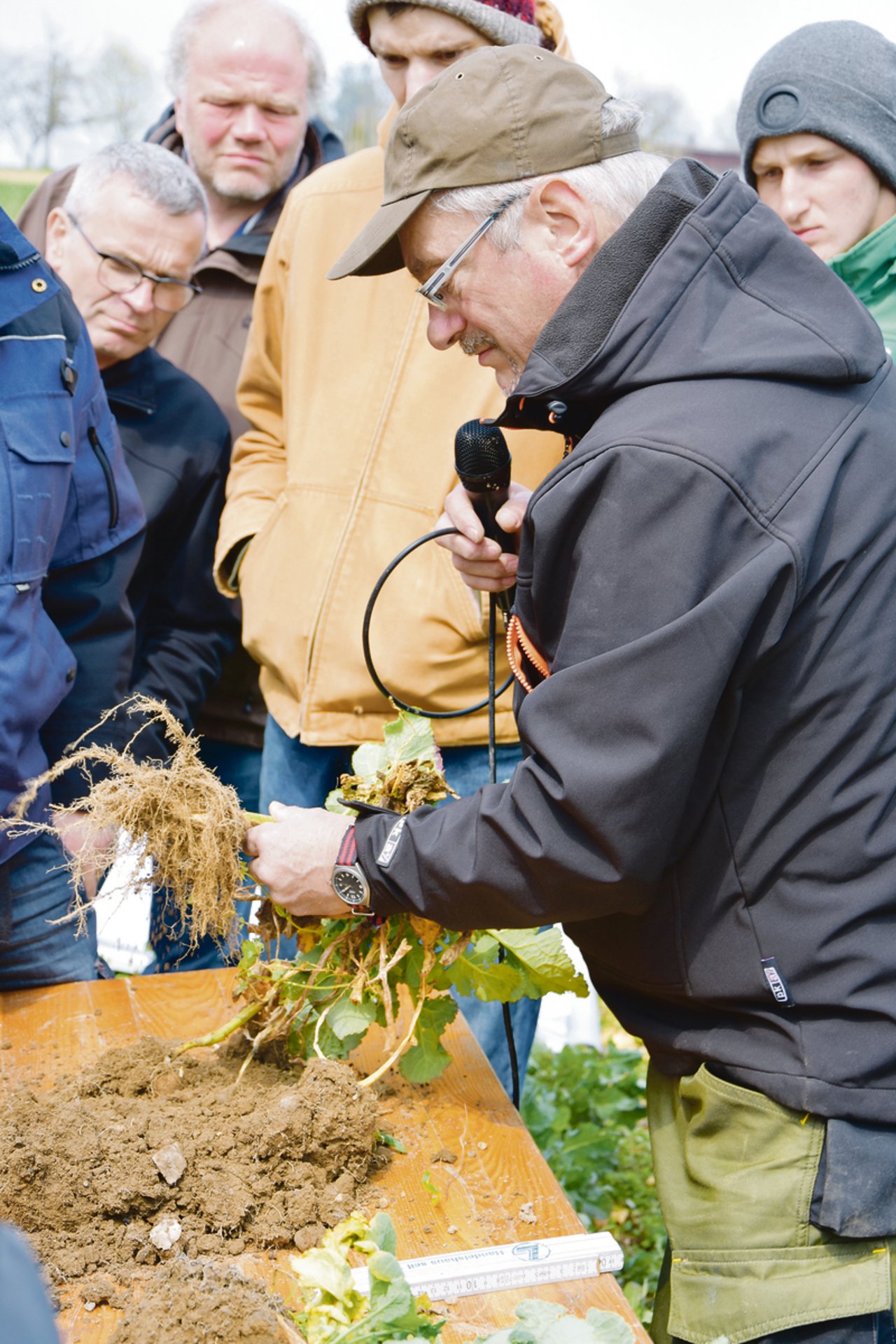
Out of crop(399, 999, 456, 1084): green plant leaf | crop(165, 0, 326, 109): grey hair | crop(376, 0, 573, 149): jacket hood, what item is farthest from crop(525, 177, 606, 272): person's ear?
crop(165, 0, 326, 109): grey hair

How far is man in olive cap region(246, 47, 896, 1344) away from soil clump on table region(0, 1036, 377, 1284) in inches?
16.8

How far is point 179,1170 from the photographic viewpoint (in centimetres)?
185

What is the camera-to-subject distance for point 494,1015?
2.97m

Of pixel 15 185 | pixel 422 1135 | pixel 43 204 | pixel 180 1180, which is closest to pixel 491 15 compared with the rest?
pixel 43 204

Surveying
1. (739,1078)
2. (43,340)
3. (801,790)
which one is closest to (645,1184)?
(739,1078)

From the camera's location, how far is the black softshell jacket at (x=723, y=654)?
1.52m

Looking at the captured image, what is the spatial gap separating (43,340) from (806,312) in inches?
65.2

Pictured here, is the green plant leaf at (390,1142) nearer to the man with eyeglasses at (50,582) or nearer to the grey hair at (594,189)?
the man with eyeglasses at (50,582)

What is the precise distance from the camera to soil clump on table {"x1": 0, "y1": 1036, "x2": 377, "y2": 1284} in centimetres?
178

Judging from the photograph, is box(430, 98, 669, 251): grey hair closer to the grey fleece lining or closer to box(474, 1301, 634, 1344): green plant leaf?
the grey fleece lining

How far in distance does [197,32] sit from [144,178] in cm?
107

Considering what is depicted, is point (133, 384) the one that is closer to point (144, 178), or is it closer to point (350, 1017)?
point (144, 178)

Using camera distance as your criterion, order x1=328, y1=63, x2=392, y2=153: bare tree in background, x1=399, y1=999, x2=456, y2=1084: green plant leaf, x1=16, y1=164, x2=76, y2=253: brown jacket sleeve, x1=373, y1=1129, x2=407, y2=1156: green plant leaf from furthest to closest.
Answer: x1=328, y1=63, x2=392, y2=153: bare tree in background
x1=16, y1=164, x2=76, y2=253: brown jacket sleeve
x1=399, y1=999, x2=456, y2=1084: green plant leaf
x1=373, y1=1129, x2=407, y2=1156: green plant leaf

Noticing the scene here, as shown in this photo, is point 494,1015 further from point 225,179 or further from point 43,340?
point 225,179
